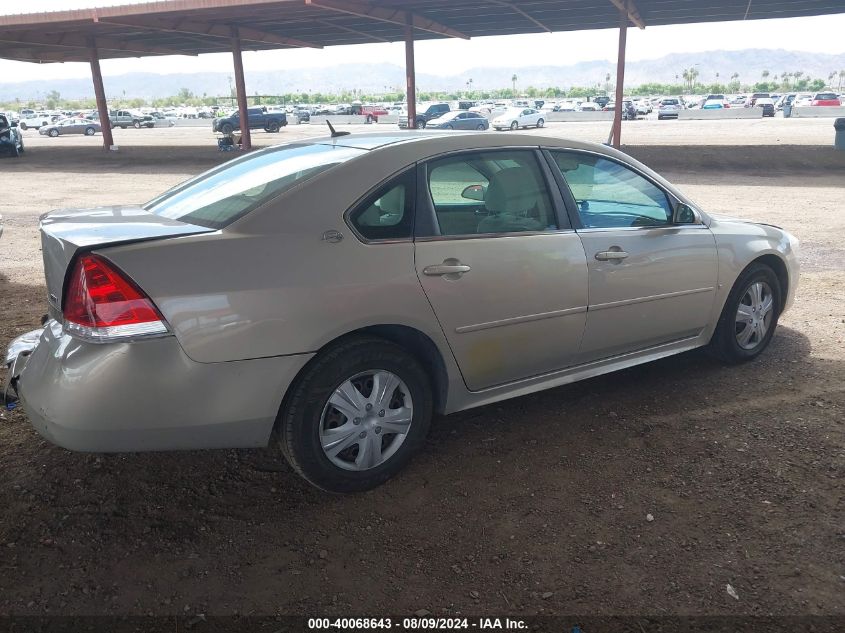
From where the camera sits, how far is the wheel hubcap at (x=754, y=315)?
188 inches

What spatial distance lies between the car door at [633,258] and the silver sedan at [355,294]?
13 mm

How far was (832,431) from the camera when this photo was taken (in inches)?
152

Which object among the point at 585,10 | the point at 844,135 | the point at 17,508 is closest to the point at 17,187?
the point at 17,508

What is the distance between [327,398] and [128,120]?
65774mm

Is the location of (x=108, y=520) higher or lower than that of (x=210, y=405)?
lower

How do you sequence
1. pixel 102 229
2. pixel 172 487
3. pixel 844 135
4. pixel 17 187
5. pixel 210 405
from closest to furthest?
pixel 210 405 → pixel 102 229 → pixel 172 487 → pixel 17 187 → pixel 844 135

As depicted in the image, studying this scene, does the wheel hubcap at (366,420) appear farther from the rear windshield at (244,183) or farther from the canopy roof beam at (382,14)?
the canopy roof beam at (382,14)

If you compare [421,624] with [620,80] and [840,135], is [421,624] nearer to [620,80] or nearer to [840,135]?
[840,135]

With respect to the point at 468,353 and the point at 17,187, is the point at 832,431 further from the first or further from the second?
the point at 17,187

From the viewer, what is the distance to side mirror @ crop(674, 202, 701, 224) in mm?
4305

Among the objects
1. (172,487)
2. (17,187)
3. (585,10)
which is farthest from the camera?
(585,10)

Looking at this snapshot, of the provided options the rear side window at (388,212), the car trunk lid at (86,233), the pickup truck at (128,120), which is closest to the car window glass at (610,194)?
the rear side window at (388,212)

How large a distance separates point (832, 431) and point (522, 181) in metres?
2.21

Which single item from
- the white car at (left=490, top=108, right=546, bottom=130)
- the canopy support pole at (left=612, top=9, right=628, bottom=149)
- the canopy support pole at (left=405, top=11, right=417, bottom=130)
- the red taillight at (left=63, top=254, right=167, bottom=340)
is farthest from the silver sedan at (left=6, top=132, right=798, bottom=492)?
the white car at (left=490, top=108, right=546, bottom=130)
